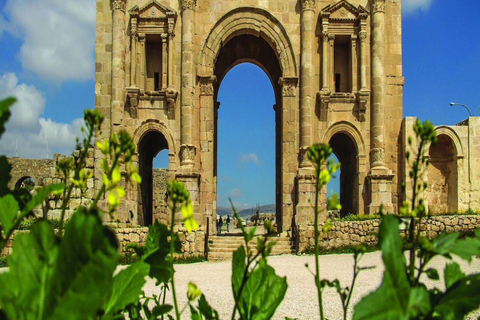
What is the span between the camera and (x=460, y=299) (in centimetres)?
126

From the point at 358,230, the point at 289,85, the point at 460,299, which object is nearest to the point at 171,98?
the point at 289,85

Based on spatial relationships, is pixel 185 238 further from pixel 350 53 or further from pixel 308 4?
pixel 308 4

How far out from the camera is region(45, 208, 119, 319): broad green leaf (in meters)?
0.91

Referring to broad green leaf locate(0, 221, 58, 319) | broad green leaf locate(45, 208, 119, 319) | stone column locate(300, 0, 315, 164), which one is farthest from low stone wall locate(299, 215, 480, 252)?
broad green leaf locate(45, 208, 119, 319)

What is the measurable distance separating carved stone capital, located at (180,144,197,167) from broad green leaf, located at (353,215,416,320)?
19065 mm

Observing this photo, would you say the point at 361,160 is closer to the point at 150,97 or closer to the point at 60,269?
the point at 150,97

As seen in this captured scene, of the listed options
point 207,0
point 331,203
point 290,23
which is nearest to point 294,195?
point 290,23

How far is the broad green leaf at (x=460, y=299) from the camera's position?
125cm

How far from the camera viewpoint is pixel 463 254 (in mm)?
1457

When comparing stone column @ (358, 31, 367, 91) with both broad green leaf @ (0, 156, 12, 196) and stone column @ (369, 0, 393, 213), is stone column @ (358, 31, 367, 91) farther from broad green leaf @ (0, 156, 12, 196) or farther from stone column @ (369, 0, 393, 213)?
broad green leaf @ (0, 156, 12, 196)

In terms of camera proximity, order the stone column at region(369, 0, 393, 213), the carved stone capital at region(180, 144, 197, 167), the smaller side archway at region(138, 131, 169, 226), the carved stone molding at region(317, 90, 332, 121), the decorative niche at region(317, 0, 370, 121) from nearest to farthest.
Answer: the stone column at region(369, 0, 393, 213)
the carved stone capital at region(180, 144, 197, 167)
the carved stone molding at region(317, 90, 332, 121)
the decorative niche at region(317, 0, 370, 121)
the smaller side archway at region(138, 131, 169, 226)

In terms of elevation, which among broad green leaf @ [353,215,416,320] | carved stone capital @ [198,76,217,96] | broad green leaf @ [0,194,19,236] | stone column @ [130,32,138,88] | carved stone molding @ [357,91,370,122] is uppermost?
stone column @ [130,32,138,88]

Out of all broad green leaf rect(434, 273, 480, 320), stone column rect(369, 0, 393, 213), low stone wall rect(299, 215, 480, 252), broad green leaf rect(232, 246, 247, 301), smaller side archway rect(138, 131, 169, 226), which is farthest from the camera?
smaller side archway rect(138, 131, 169, 226)

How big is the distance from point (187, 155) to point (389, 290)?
1940 centimetres
